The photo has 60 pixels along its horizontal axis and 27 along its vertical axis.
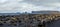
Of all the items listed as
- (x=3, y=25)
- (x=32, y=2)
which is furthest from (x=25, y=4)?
(x=3, y=25)

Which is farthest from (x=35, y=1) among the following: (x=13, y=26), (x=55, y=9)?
(x=13, y=26)

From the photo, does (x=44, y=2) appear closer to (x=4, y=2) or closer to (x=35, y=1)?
(x=35, y=1)

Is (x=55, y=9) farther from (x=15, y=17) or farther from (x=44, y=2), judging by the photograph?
(x=15, y=17)

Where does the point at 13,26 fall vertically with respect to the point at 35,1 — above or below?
below

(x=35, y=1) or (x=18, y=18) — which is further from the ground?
(x=35, y=1)

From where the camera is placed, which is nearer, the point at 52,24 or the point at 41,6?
the point at 52,24

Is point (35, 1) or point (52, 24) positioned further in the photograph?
point (35, 1)
